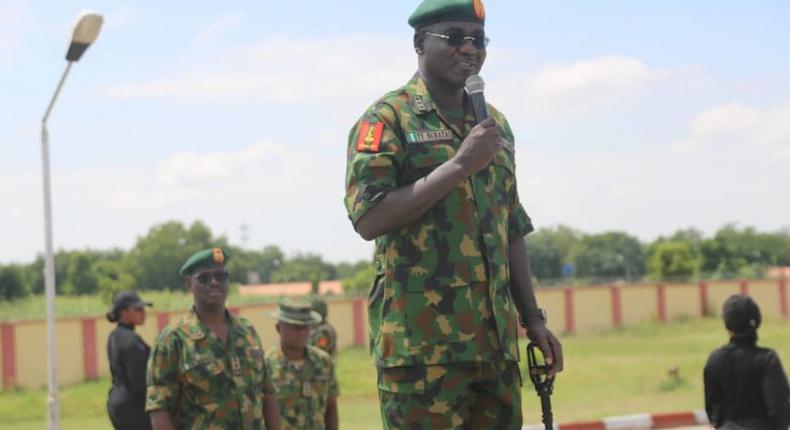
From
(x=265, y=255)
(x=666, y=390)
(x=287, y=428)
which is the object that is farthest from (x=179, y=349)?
(x=265, y=255)

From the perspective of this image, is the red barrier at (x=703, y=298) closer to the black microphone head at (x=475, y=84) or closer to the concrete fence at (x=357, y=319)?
the concrete fence at (x=357, y=319)

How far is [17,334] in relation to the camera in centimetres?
2855

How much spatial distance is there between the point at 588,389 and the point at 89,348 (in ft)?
40.9

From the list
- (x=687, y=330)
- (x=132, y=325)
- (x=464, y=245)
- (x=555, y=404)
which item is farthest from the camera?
(x=687, y=330)

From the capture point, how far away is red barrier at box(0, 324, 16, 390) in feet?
92.8

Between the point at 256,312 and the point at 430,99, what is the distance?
30589mm

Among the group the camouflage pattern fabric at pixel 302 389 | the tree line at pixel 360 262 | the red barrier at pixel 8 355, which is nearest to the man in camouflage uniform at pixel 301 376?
Answer: the camouflage pattern fabric at pixel 302 389

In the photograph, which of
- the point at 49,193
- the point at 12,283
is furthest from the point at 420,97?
the point at 12,283

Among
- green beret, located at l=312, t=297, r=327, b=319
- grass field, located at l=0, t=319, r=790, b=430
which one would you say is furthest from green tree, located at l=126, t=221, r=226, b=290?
green beret, located at l=312, t=297, r=327, b=319

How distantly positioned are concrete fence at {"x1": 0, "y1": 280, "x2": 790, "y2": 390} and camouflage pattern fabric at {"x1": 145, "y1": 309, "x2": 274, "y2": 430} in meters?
14.2

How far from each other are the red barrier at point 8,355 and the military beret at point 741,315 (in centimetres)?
2391

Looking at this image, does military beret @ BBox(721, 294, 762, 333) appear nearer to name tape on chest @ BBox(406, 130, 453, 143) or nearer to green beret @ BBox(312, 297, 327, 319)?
name tape on chest @ BBox(406, 130, 453, 143)

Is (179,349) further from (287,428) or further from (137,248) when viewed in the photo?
(137,248)

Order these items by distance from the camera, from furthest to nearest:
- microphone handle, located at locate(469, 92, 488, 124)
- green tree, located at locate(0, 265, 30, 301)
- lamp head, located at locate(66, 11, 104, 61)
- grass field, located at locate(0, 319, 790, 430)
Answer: green tree, located at locate(0, 265, 30, 301), grass field, located at locate(0, 319, 790, 430), lamp head, located at locate(66, 11, 104, 61), microphone handle, located at locate(469, 92, 488, 124)
